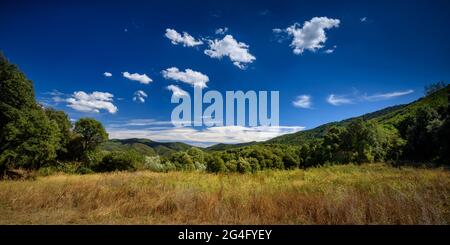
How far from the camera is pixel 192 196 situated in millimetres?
5719

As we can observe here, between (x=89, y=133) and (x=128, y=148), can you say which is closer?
(x=89, y=133)

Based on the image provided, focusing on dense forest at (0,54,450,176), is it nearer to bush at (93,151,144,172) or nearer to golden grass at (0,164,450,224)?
bush at (93,151,144,172)

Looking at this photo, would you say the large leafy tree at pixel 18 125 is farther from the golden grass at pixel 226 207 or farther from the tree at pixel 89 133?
the tree at pixel 89 133

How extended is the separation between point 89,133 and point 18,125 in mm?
24515

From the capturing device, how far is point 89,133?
43188 mm

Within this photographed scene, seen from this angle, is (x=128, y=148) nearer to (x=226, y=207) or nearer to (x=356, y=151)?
(x=356, y=151)

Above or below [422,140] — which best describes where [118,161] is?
below

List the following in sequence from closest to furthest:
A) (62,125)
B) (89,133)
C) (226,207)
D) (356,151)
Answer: (226,207) < (62,125) < (89,133) < (356,151)

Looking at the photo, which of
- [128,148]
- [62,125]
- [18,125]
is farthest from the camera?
[128,148]

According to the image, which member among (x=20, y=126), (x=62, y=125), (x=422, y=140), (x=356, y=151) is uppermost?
(x=62, y=125)

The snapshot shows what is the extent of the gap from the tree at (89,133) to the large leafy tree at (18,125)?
20177mm

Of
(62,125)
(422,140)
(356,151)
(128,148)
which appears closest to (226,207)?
(62,125)

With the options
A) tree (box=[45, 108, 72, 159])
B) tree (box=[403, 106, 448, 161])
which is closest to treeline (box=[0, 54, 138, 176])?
tree (box=[45, 108, 72, 159])
